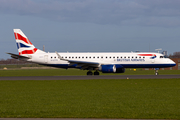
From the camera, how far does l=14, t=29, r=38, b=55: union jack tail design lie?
4375 cm

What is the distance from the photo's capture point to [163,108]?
453 inches

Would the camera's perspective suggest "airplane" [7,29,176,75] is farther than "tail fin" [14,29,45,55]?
No

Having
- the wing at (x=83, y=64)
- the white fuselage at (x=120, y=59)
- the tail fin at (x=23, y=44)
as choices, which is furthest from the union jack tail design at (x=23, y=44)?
the wing at (x=83, y=64)

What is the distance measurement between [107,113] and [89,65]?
29.8 m

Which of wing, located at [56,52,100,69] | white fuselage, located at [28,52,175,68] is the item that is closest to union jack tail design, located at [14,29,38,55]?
white fuselage, located at [28,52,175,68]

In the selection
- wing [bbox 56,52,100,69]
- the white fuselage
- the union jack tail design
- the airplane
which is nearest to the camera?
wing [bbox 56,52,100,69]

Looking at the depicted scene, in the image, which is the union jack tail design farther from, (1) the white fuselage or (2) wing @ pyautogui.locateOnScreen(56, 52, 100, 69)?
(2) wing @ pyautogui.locateOnScreen(56, 52, 100, 69)

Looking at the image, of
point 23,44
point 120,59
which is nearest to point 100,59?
point 120,59

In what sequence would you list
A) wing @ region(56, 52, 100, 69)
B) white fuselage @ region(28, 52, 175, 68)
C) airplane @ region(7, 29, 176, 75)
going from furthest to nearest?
white fuselage @ region(28, 52, 175, 68), airplane @ region(7, 29, 176, 75), wing @ region(56, 52, 100, 69)

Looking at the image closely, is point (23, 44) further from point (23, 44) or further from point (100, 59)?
point (100, 59)

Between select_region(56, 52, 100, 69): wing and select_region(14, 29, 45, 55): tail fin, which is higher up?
select_region(14, 29, 45, 55): tail fin

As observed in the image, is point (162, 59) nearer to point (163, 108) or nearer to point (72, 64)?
point (72, 64)

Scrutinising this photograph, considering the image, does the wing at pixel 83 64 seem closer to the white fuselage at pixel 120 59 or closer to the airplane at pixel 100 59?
the airplane at pixel 100 59

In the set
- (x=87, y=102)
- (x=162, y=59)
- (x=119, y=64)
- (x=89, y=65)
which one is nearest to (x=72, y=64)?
(x=89, y=65)
